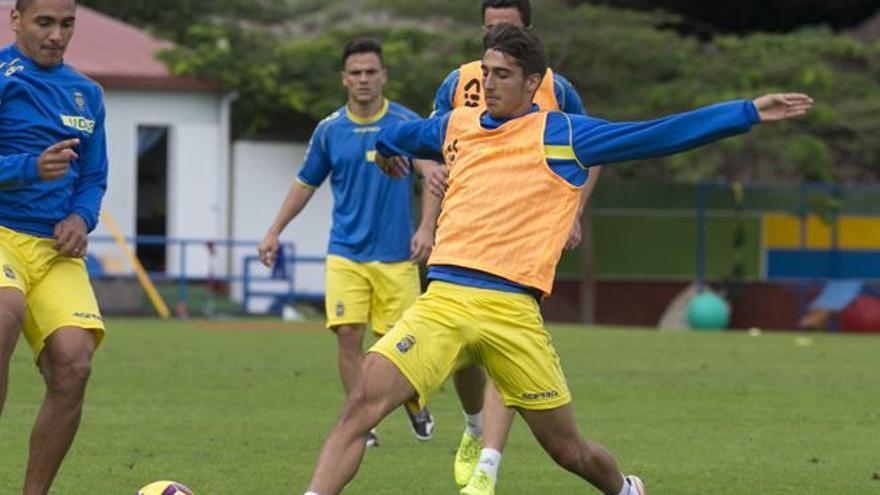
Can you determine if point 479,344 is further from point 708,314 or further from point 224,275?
point 224,275

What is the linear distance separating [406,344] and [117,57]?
25372mm

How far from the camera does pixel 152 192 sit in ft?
109

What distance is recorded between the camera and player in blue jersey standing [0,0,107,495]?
26.9ft

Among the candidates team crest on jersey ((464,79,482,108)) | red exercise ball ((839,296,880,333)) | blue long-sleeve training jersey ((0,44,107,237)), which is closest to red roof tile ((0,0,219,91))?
red exercise ball ((839,296,880,333))

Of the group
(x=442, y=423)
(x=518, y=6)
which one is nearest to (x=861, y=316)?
(x=442, y=423)

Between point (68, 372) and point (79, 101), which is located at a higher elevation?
point (79, 101)

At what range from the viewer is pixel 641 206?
116 ft

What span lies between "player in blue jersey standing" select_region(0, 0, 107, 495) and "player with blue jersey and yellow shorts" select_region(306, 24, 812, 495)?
1.39 meters

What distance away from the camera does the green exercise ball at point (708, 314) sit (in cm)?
3164

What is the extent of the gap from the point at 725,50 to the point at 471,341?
95.5ft

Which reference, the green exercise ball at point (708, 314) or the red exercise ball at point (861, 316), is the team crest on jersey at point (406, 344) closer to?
the green exercise ball at point (708, 314)

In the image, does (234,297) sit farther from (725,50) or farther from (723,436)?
(723,436)

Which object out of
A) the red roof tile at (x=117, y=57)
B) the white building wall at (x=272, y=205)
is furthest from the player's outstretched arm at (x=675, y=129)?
the white building wall at (x=272, y=205)

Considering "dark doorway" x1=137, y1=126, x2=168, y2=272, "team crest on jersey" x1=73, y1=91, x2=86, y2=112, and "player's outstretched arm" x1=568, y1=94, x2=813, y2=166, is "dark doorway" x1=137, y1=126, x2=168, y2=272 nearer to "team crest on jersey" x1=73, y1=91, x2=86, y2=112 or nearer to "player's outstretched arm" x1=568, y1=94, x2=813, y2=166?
"team crest on jersey" x1=73, y1=91, x2=86, y2=112
